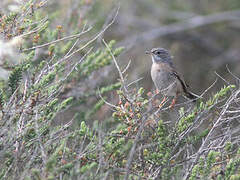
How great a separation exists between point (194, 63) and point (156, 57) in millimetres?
6172

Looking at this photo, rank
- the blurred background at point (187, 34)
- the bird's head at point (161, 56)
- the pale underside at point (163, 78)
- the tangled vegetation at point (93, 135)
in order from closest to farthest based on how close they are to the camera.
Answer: the tangled vegetation at point (93, 135) < the pale underside at point (163, 78) < the bird's head at point (161, 56) < the blurred background at point (187, 34)

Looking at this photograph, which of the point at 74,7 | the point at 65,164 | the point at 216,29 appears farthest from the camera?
the point at 216,29

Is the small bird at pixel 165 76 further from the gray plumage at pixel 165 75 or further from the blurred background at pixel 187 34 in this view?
the blurred background at pixel 187 34

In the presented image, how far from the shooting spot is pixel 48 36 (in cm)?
723

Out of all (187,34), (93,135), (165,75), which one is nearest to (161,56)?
(165,75)

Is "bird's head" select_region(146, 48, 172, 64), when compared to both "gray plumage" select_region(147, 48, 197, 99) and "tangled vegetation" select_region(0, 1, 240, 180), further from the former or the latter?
"tangled vegetation" select_region(0, 1, 240, 180)

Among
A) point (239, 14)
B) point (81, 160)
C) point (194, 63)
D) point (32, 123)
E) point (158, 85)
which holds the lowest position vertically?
point (194, 63)

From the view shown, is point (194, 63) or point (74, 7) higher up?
point (74, 7)

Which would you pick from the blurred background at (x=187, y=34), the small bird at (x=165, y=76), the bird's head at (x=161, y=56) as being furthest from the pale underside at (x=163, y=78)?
the blurred background at (x=187, y=34)

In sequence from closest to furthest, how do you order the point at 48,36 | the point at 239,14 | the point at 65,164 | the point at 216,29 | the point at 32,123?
the point at 65,164 → the point at 32,123 → the point at 48,36 → the point at 239,14 → the point at 216,29

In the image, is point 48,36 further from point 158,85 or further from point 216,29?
point 216,29

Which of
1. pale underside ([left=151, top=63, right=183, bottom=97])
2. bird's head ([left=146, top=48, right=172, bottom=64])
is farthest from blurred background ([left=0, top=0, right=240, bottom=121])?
pale underside ([left=151, top=63, right=183, bottom=97])

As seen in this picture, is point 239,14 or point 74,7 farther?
point 239,14

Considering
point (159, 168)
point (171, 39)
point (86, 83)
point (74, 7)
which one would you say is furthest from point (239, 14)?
point (159, 168)
